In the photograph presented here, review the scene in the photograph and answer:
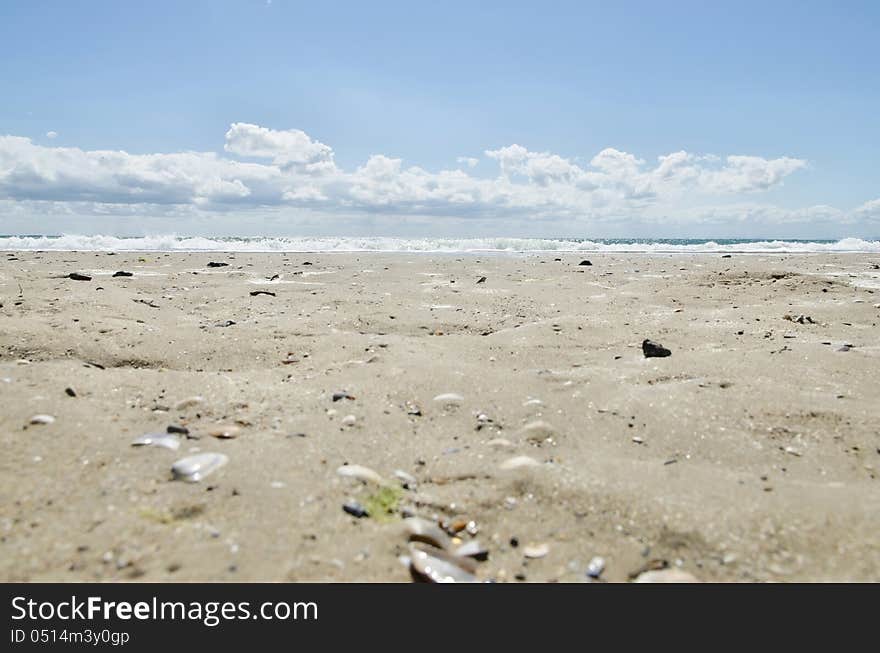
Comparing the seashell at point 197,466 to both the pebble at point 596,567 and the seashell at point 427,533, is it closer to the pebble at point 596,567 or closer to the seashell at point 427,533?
the seashell at point 427,533

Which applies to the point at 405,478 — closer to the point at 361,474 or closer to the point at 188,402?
the point at 361,474

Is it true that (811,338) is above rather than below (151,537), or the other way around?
above

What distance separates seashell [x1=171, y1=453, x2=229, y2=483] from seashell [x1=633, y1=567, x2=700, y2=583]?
1.49m

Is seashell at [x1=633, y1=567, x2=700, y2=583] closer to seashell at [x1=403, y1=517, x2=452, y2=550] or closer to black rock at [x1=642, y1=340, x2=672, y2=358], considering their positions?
seashell at [x1=403, y1=517, x2=452, y2=550]

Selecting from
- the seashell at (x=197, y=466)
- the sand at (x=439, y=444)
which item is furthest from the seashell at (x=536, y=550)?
the seashell at (x=197, y=466)

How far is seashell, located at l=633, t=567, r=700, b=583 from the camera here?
4.83 feet

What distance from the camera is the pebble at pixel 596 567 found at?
1.51 m

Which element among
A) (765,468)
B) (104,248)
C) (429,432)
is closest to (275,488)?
(429,432)

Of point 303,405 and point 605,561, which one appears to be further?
point 303,405

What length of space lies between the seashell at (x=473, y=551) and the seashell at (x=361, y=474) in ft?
1.47
